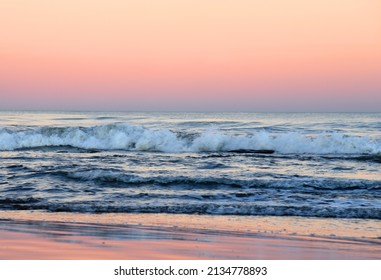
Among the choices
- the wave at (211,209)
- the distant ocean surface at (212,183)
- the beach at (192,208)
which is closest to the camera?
the beach at (192,208)

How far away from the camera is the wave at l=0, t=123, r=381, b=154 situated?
22.2 metres

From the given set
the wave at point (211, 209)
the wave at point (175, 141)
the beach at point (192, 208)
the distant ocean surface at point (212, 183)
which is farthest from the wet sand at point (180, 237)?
the wave at point (175, 141)

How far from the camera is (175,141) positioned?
23969 mm

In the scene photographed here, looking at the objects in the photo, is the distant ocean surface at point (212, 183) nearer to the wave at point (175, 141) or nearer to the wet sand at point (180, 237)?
the wave at point (175, 141)

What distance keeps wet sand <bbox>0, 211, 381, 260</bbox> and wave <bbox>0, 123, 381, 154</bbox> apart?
45.2ft

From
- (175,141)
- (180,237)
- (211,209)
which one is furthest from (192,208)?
(175,141)

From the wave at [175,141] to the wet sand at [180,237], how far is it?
13.8 meters

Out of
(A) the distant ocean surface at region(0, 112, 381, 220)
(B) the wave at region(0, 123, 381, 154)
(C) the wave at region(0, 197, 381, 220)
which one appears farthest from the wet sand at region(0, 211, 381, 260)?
(B) the wave at region(0, 123, 381, 154)

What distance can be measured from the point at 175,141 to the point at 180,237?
16909 mm

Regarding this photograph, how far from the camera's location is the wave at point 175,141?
874 inches

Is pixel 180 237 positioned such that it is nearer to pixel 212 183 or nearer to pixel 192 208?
pixel 192 208
